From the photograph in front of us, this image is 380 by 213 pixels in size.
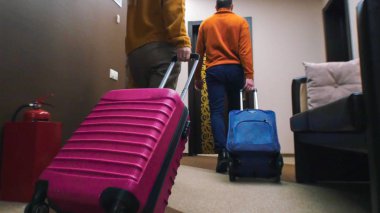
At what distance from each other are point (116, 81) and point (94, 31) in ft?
1.90

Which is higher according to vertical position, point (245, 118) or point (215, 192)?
point (245, 118)

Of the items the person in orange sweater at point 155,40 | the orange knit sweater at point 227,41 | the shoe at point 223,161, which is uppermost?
the orange knit sweater at point 227,41

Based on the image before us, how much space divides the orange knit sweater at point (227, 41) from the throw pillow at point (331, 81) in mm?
590

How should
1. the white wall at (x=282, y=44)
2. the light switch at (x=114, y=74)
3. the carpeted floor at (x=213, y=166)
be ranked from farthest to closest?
the white wall at (x=282, y=44), the light switch at (x=114, y=74), the carpeted floor at (x=213, y=166)

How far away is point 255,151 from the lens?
5.78 ft

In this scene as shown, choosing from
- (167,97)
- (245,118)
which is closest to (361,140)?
(167,97)

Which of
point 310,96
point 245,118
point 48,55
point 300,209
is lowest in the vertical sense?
point 300,209

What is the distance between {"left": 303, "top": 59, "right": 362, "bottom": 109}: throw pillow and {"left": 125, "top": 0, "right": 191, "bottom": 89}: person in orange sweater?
2.56 feet

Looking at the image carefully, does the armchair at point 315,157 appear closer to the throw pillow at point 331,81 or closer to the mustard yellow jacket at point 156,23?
the throw pillow at point 331,81

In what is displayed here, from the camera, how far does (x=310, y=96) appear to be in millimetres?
1693

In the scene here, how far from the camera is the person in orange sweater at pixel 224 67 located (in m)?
2.23

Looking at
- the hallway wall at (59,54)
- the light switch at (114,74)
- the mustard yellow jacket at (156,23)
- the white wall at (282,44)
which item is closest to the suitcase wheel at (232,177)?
the mustard yellow jacket at (156,23)

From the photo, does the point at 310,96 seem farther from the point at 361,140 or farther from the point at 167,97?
the point at 167,97

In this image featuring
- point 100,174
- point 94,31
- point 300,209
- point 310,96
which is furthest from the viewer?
point 94,31
